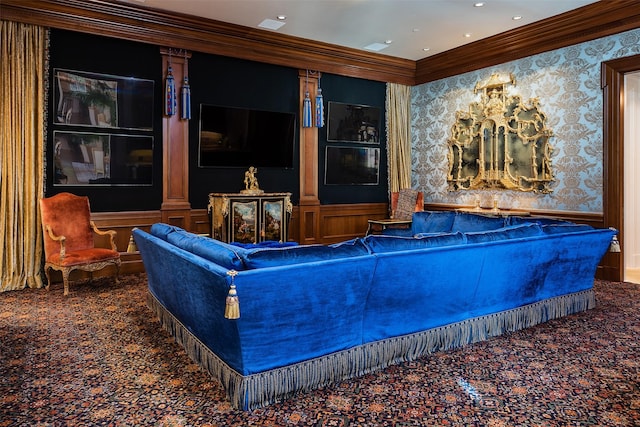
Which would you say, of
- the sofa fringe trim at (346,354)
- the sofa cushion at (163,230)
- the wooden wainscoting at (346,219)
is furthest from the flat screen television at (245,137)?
the sofa fringe trim at (346,354)

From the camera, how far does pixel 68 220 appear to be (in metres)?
5.11

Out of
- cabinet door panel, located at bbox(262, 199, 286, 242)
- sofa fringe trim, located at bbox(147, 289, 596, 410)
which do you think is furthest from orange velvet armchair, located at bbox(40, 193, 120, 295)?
cabinet door panel, located at bbox(262, 199, 286, 242)

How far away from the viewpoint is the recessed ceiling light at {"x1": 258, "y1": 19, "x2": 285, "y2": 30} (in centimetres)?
598

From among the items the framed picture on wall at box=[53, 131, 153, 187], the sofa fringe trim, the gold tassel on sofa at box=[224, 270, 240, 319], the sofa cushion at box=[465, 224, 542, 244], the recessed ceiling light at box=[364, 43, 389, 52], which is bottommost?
the sofa fringe trim

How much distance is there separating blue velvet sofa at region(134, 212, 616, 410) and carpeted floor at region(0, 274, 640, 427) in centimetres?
11

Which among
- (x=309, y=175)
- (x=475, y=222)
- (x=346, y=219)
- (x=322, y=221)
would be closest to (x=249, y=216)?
(x=309, y=175)

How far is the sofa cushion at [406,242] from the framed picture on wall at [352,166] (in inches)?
177

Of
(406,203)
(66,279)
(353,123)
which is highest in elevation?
(353,123)

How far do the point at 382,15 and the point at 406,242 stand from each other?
3958 mm

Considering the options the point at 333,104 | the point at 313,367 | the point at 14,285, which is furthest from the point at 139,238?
the point at 333,104

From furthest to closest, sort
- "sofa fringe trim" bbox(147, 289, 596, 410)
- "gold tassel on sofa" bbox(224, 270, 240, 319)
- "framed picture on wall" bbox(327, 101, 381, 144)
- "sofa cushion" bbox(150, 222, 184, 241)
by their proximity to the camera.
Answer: "framed picture on wall" bbox(327, 101, 381, 144) < "sofa cushion" bbox(150, 222, 184, 241) < "sofa fringe trim" bbox(147, 289, 596, 410) < "gold tassel on sofa" bbox(224, 270, 240, 319)

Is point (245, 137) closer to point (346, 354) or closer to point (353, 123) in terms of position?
point (353, 123)

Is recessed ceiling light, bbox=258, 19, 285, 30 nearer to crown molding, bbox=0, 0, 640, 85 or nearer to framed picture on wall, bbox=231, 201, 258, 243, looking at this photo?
crown molding, bbox=0, 0, 640, 85

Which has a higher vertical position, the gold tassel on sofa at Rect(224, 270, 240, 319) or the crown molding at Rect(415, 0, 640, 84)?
the crown molding at Rect(415, 0, 640, 84)
